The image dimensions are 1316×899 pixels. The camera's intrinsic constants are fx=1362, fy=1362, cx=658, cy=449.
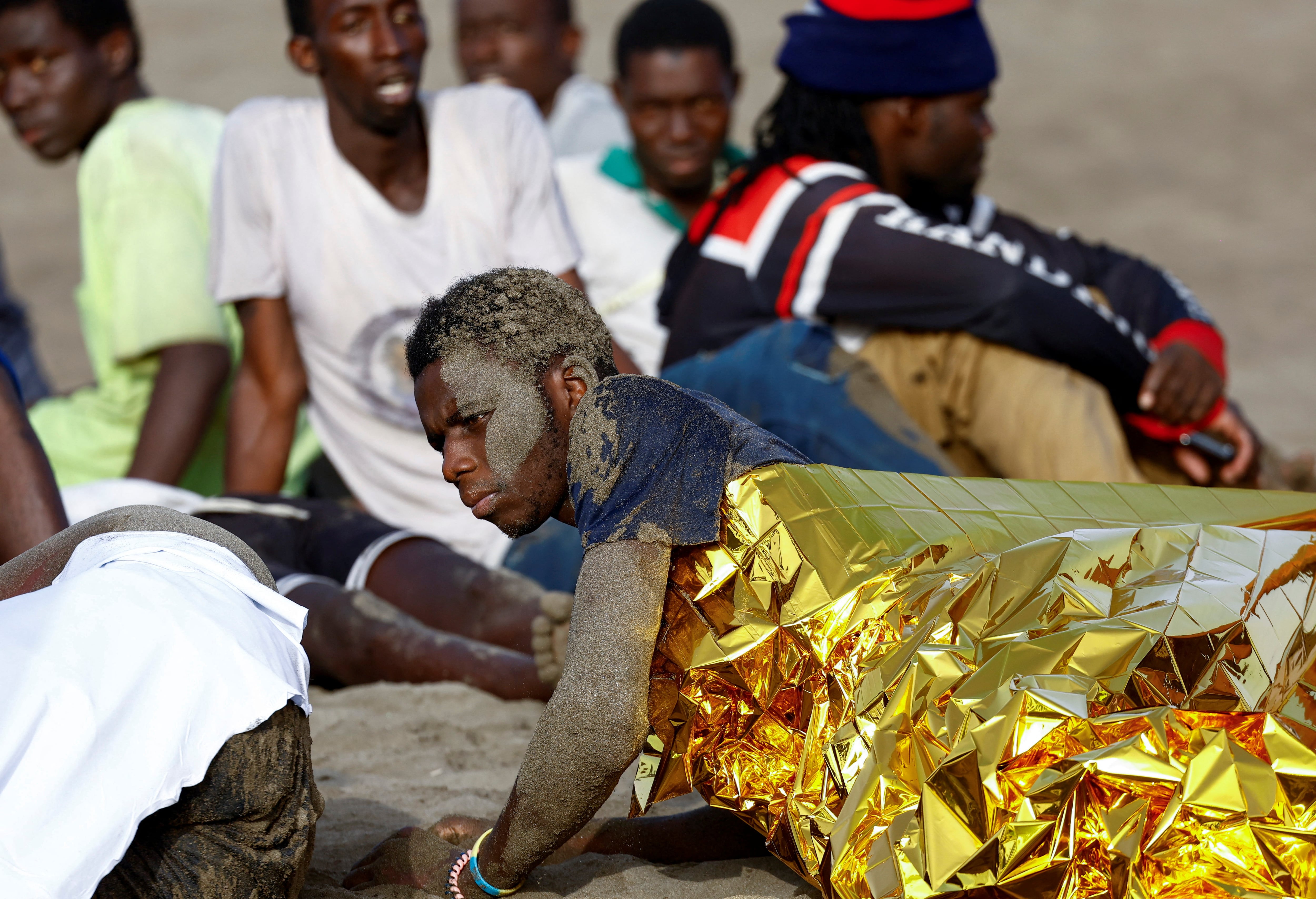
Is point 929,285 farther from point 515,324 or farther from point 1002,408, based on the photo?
point 515,324

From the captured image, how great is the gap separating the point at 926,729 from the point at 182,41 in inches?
750

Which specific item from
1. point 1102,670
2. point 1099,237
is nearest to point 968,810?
point 1102,670

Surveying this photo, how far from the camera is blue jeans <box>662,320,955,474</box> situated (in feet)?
10.9

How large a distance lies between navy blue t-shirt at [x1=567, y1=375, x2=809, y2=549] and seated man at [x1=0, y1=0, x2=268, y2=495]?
2.41 metres

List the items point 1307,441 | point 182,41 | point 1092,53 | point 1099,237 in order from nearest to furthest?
point 1307,441
point 1099,237
point 1092,53
point 182,41

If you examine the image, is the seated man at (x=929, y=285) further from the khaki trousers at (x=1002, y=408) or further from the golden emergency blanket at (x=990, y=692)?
the golden emergency blanket at (x=990, y=692)

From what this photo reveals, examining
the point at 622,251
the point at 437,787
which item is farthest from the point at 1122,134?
the point at 437,787

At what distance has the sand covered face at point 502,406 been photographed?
2.00 m

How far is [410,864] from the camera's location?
6.75 ft

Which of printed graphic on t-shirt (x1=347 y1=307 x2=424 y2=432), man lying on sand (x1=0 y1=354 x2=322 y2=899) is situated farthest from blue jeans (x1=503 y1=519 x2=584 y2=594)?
man lying on sand (x1=0 y1=354 x2=322 y2=899)

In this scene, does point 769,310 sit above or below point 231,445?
above

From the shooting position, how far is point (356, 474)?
4.11m

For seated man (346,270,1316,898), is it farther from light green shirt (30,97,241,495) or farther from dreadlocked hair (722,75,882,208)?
light green shirt (30,97,241,495)

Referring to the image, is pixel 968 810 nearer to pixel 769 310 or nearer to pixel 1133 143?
pixel 769 310
